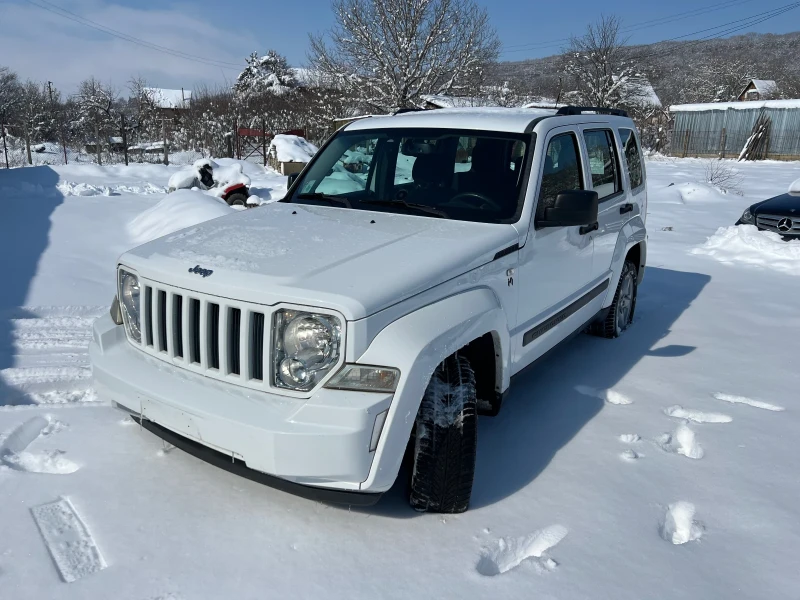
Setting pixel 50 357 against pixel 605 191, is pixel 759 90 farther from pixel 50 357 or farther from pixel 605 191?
pixel 50 357

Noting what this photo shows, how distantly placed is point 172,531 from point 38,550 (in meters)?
0.49

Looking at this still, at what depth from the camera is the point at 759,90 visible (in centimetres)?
5684

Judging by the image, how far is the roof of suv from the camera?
3.84 metres

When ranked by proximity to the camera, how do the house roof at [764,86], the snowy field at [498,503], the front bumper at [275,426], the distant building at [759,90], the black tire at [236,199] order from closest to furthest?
the front bumper at [275,426], the snowy field at [498,503], the black tire at [236,199], the distant building at [759,90], the house roof at [764,86]

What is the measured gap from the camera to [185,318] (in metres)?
2.66

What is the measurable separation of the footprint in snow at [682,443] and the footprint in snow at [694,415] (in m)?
0.17

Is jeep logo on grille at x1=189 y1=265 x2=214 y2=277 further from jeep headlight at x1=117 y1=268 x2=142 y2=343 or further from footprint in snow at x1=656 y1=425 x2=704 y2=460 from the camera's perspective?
footprint in snow at x1=656 y1=425 x2=704 y2=460

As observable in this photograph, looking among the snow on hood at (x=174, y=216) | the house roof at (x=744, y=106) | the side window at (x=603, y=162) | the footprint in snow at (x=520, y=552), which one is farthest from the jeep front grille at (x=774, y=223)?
the house roof at (x=744, y=106)

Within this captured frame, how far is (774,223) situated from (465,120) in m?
7.24

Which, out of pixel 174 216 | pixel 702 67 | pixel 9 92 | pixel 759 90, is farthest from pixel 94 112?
pixel 702 67

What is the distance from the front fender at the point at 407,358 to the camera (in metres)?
2.37

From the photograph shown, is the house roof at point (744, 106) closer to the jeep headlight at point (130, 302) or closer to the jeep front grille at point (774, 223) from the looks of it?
the jeep front grille at point (774, 223)

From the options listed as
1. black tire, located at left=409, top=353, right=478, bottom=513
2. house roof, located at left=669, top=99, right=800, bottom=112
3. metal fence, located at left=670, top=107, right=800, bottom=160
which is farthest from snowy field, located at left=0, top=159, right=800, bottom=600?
house roof, located at left=669, top=99, right=800, bottom=112

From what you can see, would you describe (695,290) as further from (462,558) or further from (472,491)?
(462,558)
